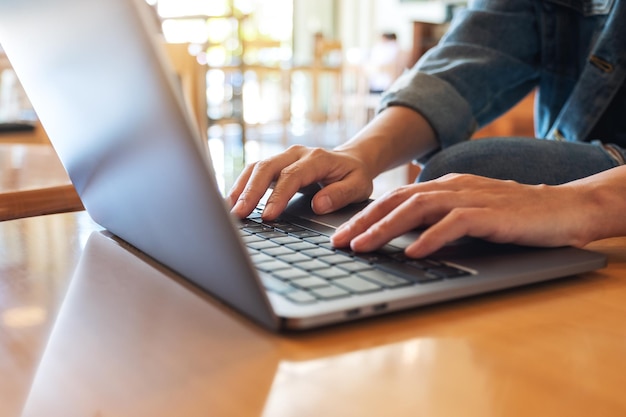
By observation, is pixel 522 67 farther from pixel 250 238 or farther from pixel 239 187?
pixel 250 238

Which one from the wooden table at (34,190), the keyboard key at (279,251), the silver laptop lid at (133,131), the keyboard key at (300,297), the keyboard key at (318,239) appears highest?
the silver laptop lid at (133,131)

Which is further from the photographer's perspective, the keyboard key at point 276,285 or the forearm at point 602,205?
the forearm at point 602,205

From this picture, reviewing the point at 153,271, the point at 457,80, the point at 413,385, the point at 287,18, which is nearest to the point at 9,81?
the point at 457,80

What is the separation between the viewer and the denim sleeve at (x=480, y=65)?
0.97m

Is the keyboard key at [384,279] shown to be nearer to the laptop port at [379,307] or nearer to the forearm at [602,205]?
the laptop port at [379,307]

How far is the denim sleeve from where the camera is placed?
967mm

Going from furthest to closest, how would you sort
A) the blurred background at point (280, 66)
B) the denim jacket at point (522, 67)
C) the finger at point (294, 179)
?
the blurred background at point (280, 66) < the denim jacket at point (522, 67) < the finger at point (294, 179)

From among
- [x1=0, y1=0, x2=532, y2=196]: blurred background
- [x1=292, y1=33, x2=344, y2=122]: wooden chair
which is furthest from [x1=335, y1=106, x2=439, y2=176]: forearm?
[x1=292, y1=33, x2=344, y2=122]: wooden chair

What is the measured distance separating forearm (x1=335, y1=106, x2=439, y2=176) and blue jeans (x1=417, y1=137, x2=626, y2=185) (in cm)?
9

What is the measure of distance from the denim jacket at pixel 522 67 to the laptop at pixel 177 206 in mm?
469

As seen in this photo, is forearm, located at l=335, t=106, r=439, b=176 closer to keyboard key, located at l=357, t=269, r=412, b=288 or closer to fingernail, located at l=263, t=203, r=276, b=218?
fingernail, located at l=263, t=203, r=276, b=218

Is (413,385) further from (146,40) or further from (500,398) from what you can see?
(146,40)

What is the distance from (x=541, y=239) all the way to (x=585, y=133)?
558 mm


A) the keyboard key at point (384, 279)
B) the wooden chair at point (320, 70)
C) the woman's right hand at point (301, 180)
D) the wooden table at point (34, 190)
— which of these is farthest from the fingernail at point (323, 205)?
the wooden chair at point (320, 70)
